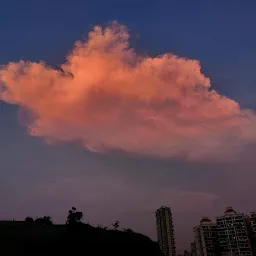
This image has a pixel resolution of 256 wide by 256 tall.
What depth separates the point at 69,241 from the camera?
77.8 meters

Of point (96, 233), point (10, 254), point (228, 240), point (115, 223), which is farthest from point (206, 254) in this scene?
point (10, 254)

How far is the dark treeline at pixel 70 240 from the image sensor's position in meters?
70.9

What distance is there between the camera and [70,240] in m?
78.6

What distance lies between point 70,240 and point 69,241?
29.8 inches

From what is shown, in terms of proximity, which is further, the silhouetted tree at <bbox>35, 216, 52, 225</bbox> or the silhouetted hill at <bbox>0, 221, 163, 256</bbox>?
the silhouetted tree at <bbox>35, 216, 52, 225</bbox>

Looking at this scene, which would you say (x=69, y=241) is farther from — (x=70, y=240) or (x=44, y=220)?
(x=44, y=220)

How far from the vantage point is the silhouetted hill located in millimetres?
70562

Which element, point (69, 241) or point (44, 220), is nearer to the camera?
point (69, 241)

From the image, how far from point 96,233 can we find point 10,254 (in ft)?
92.2

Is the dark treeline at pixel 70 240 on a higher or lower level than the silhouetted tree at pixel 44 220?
lower

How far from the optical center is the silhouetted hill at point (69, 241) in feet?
232

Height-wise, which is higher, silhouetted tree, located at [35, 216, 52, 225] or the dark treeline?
silhouetted tree, located at [35, 216, 52, 225]

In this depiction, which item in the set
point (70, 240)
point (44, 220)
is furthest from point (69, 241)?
point (44, 220)

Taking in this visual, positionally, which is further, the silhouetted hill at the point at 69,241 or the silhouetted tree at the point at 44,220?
the silhouetted tree at the point at 44,220
